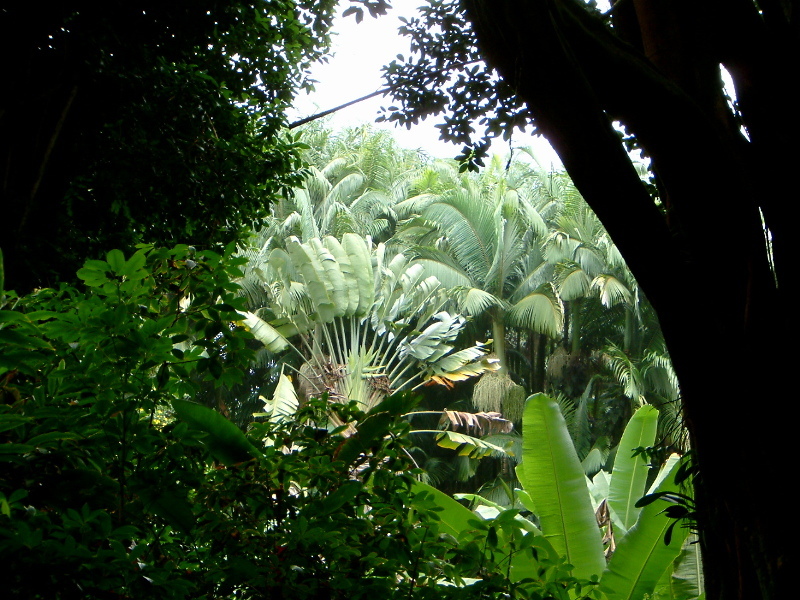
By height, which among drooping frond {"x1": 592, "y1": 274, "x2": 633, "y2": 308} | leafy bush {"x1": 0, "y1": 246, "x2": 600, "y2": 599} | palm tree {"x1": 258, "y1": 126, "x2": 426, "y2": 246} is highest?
palm tree {"x1": 258, "y1": 126, "x2": 426, "y2": 246}

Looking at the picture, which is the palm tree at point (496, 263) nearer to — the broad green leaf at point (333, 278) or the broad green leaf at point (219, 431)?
the broad green leaf at point (333, 278)

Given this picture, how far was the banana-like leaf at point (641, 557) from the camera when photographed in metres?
5.18

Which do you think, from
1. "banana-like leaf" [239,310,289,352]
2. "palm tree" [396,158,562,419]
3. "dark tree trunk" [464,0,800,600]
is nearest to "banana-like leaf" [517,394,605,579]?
"dark tree trunk" [464,0,800,600]

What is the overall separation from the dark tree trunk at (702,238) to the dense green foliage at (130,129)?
2.32 m

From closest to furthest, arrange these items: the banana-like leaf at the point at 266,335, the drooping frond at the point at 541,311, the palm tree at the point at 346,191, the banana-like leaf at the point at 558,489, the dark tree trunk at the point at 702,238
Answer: the dark tree trunk at the point at 702,238 → the banana-like leaf at the point at 558,489 → the banana-like leaf at the point at 266,335 → the drooping frond at the point at 541,311 → the palm tree at the point at 346,191

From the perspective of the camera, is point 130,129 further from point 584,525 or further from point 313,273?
point 313,273

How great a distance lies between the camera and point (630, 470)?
21.8ft

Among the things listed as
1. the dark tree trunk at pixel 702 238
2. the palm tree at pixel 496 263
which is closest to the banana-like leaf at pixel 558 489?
the dark tree trunk at pixel 702 238

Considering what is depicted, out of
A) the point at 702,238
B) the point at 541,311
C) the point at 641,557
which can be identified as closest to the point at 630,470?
the point at 641,557

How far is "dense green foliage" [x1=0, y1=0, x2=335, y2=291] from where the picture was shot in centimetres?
348

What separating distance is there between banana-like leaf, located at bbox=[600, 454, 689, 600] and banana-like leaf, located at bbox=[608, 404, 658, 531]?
1.30 meters

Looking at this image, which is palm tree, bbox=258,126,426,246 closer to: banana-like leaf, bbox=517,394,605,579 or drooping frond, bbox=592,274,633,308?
drooping frond, bbox=592,274,633,308

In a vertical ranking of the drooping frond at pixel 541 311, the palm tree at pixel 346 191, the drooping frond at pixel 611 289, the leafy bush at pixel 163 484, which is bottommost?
the leafy bush at pixel 163 484

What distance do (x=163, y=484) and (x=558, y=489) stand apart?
4.34 metres
